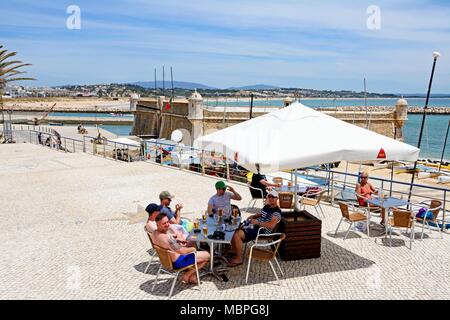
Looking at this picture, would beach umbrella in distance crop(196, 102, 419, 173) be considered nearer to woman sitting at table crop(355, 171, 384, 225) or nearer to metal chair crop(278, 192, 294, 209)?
woman sitting at table crop(355, 171, 384, 225)

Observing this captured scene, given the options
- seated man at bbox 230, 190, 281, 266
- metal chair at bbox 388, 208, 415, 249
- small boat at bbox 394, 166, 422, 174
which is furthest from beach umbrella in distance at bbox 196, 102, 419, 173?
small boat at bbox 394, 166, 422, 174

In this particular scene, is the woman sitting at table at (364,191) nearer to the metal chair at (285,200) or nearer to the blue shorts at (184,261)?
the metal chair at (285,200)

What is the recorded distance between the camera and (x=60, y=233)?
7.27 m

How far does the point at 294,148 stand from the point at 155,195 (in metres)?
5.84

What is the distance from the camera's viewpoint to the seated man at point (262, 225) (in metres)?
5.43

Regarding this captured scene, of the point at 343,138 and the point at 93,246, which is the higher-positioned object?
the point at 343,138

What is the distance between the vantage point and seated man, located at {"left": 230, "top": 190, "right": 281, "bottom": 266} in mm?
5434

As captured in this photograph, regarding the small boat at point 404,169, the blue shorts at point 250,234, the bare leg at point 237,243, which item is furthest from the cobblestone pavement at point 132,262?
the small boat at point 404,169

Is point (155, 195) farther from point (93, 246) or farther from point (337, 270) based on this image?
point (337, 270)

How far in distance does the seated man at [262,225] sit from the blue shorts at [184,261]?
2.63 feet

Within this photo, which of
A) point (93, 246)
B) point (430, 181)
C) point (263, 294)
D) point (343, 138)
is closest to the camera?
point (263, 294)

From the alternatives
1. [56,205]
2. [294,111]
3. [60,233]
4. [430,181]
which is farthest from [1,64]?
[430,181]

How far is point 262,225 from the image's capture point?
17.8 ft

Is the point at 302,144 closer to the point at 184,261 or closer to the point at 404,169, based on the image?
the point at 184,261
